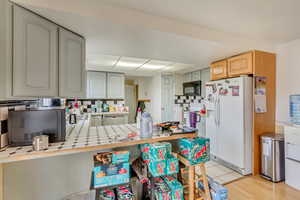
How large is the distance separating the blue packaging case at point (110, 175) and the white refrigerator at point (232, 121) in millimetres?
2078

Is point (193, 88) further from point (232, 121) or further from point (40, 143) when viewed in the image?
point (40, 143)

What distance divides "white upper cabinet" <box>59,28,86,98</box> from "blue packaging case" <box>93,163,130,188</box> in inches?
36.9

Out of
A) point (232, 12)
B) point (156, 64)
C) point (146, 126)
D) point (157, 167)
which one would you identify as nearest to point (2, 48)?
point (146, 126)

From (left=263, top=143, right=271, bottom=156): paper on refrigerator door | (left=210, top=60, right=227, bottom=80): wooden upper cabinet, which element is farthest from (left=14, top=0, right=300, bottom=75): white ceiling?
(left=263, top=143, right=271, bottom=156): paper on refrigerator door

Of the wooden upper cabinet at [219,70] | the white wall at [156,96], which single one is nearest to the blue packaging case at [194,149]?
the wooden upper cabinet at [219,70]

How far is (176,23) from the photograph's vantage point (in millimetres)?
1751

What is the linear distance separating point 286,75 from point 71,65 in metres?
3.35

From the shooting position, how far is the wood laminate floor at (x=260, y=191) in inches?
74.5

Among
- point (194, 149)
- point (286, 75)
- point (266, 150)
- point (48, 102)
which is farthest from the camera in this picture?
point (286, 75)

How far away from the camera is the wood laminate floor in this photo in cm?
189

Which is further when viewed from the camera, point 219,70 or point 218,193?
point 219,70

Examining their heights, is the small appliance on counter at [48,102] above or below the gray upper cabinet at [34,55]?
below

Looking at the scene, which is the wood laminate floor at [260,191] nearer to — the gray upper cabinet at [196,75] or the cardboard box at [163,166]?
the cardboard box at [163,166]

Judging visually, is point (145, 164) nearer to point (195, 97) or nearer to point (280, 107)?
point (280, 107)
